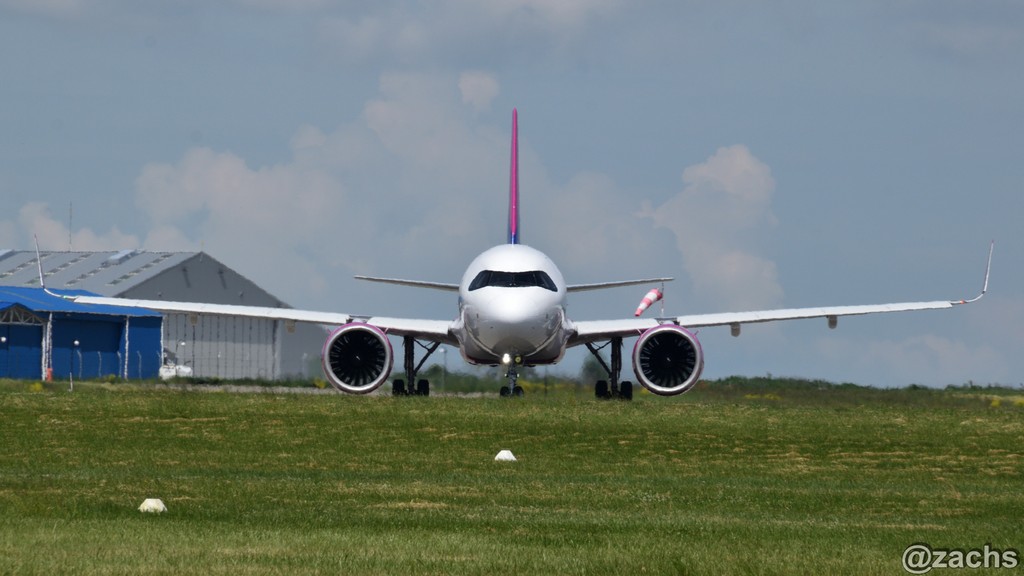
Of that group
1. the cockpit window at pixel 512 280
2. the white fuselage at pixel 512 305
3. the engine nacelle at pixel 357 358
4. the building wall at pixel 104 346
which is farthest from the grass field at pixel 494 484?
the building wall at pixel 104 346

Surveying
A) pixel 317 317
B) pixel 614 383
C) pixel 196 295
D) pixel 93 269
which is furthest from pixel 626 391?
pixel 93 269

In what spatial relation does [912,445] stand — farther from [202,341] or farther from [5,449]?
[202,341]

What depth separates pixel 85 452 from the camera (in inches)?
1118

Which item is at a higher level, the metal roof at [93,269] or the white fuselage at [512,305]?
the metal roof at [93,269]

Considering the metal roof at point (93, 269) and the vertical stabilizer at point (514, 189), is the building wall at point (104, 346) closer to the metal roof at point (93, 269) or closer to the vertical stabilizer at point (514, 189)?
the metal roof at point (93, 269)

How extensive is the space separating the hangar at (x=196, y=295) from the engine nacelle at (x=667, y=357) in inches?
1460

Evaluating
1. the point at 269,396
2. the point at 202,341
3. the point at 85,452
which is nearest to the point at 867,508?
the point at 85,452

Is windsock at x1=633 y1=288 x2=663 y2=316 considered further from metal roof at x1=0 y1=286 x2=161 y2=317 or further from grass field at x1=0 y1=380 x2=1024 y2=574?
metal roof at x1=0 y1=286 x2=161 y2=317

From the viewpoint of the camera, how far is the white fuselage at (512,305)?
4112 cm

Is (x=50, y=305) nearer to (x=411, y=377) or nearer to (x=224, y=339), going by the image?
(x=224, y=339)

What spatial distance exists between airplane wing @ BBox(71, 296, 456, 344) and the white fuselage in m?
1.77

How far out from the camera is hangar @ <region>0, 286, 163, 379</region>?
245 ft

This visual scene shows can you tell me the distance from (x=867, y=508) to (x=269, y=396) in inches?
865

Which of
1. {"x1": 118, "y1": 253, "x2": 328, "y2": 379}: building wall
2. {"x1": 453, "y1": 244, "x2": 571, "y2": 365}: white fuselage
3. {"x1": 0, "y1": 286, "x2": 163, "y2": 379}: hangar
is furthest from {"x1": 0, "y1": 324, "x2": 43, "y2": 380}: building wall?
{"x1": 453, "y1": 244, "x2": 571, "y2": 365}: white fuselage
